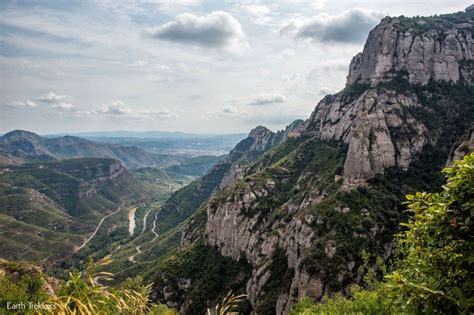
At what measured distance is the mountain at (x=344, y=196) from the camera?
10138 centimetres

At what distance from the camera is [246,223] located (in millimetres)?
164875

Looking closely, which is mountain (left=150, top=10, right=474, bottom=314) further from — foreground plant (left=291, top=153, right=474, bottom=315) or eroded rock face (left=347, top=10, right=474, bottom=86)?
foreground plant (left=291, top=153, right=474, bottom=315)

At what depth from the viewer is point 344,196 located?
117 m

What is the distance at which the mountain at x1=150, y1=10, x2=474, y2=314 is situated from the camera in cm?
10138

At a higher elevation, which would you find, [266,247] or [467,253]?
[467,253]

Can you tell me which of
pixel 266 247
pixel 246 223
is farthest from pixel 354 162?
pixel 246 223

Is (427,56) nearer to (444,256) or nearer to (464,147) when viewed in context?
(464,147)

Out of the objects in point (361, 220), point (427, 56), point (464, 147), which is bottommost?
point (361, 220)

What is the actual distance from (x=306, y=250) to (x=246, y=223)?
6442 centimetres

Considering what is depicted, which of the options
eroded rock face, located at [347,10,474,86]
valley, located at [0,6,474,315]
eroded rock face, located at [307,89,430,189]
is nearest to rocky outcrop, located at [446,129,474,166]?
valley, located at [0,6,474,315]

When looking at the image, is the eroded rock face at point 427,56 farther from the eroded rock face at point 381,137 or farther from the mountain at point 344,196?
the eroded rock face at point 381,137

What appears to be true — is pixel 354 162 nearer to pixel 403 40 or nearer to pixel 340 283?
pixel 340 283

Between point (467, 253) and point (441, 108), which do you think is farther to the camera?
point (441, 108)

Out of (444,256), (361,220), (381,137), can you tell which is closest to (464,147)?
(381,137)
